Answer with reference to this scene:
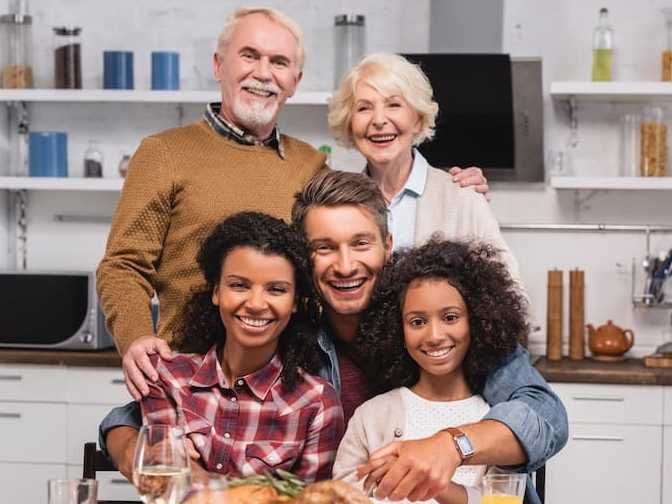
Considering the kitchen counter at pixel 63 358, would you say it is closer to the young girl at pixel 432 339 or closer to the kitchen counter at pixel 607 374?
the kitchen counter at pixel 607 374

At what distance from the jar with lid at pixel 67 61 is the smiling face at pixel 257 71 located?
1.97m

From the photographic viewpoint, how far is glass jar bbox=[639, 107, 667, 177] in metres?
4.36

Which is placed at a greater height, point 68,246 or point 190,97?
point 190,97

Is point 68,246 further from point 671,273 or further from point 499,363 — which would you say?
point 499,363

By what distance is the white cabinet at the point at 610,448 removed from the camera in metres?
4.01

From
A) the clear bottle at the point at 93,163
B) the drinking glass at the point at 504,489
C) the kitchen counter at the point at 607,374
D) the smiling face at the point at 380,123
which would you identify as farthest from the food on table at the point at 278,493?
the clear bottle at the point at 93,163

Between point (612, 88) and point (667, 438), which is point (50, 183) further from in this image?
point (667, 438)

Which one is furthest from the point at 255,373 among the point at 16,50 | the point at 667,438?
the point at 16,50

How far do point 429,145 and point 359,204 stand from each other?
7.15 feet

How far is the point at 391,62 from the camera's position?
270cm

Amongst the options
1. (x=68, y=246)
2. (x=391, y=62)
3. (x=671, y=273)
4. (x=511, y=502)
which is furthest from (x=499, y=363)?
(x=68, y=246)

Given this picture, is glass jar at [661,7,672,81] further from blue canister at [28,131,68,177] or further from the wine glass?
the wine glass

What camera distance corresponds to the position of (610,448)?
4047 millimetres

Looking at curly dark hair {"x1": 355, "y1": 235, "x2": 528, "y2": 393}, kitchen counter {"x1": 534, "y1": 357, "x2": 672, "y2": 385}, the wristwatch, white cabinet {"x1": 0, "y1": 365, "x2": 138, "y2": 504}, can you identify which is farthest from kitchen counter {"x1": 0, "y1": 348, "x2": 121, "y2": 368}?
the wristwatch
